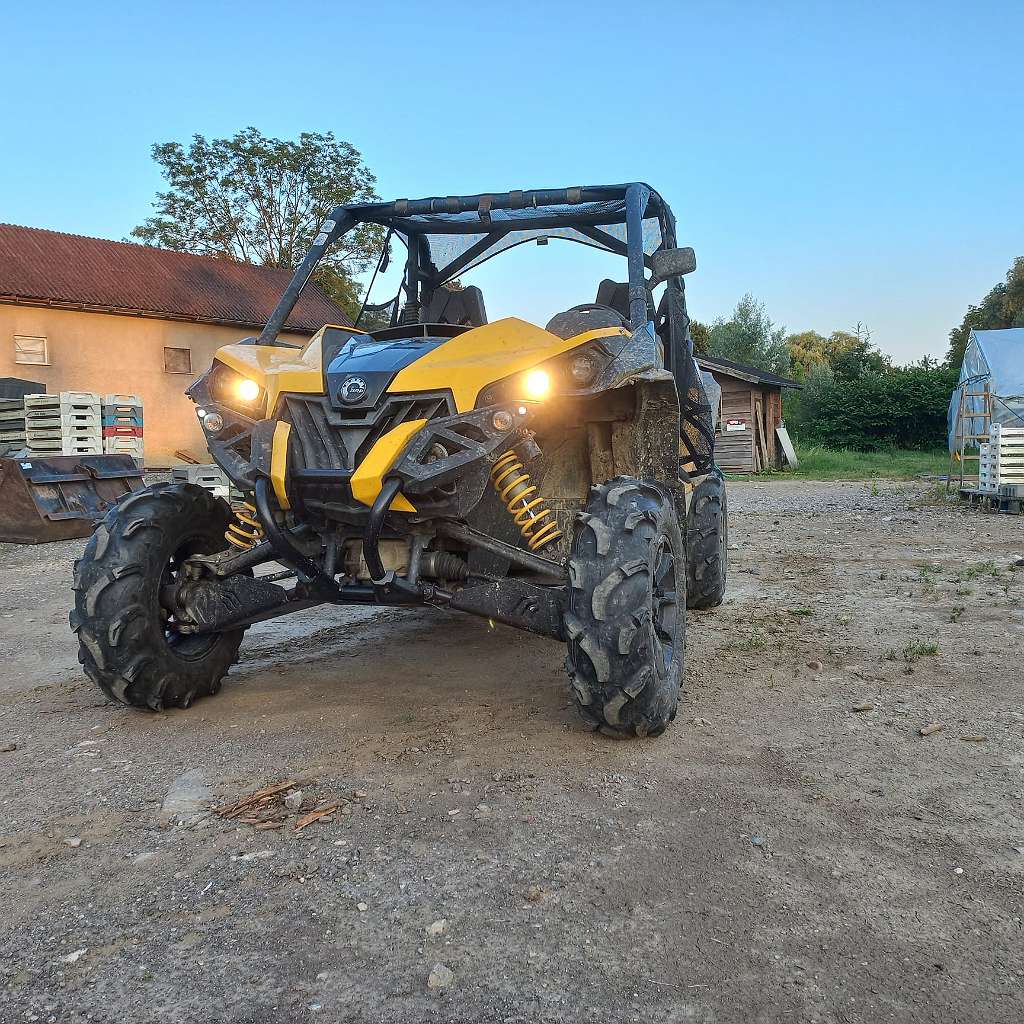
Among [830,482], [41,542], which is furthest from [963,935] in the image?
[830,482]

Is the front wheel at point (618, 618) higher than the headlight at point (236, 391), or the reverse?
the headlight at point (236, 391)

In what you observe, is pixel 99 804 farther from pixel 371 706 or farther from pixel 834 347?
pixel 834 347

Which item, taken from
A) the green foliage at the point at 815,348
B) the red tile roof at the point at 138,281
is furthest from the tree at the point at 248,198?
the green foliage at the point at 815,348

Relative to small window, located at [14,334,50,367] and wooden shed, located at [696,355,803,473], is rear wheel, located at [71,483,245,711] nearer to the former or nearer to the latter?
small window, located at [14,334,50,367]

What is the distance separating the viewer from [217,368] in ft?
12.6

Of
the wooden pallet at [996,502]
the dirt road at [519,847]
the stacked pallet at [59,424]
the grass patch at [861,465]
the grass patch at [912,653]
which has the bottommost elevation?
the dirt road at [519,847]

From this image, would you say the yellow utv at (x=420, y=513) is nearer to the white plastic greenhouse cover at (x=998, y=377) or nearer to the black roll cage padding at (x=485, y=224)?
the black roll cage padding at (x=485, y=224)

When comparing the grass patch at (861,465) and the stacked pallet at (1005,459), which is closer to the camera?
the stacked pallet at (1005,459)

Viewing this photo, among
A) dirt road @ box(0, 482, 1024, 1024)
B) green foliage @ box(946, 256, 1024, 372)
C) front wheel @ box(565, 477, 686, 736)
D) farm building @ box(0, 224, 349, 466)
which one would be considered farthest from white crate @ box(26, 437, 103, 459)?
green foliage @ box(946, 256, 1024, 372)

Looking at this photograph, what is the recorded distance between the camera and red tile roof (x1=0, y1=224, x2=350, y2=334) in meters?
21.6

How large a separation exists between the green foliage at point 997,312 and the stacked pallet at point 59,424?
4065cm

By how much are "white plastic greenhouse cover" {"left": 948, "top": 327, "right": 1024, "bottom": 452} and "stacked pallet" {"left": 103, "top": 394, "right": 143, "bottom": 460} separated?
15073mm

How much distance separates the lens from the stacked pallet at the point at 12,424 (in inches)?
506

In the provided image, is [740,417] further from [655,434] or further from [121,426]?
[655,434]
